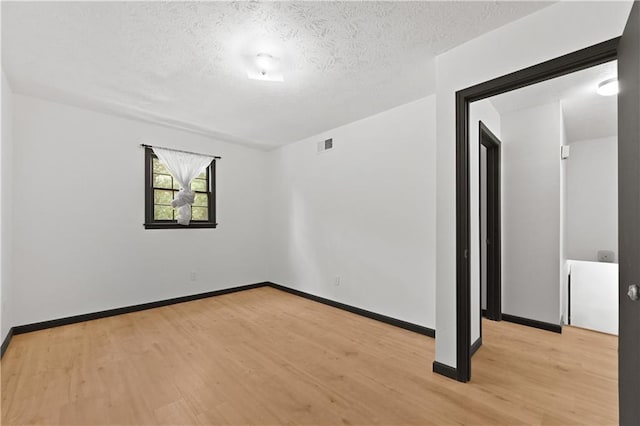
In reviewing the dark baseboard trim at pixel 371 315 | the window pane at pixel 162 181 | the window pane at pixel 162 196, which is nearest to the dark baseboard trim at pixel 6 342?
the window pane at pixel 162 196

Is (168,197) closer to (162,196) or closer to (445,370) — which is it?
(162,196)

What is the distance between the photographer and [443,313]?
234 cm

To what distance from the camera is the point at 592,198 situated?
4.60 meters

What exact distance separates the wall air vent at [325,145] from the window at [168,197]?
177cm

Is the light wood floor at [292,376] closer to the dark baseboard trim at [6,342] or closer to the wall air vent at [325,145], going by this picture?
the dark baseboard trim at [6,342]

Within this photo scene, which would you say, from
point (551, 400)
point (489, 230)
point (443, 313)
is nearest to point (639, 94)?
point (443, 313)

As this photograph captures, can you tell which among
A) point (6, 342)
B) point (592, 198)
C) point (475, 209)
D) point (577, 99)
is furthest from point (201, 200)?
point (592, 198)

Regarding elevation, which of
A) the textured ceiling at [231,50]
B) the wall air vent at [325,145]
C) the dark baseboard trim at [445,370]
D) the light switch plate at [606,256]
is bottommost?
the dark baseboard trim at [445,370]

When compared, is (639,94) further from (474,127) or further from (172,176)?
(172,176)

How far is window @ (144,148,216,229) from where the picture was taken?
409 centimetres

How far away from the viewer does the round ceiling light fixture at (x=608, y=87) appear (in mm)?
2689

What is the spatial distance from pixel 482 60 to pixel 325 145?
2549 mm

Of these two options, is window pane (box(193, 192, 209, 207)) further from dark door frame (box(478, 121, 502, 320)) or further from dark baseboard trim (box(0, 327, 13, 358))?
dark door frame (box(478, 121, 502, 320))

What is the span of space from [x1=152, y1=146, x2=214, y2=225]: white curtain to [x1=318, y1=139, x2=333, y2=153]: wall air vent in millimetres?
1915
